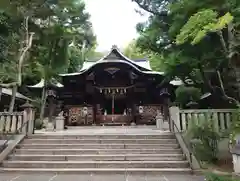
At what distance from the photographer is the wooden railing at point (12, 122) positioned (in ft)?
29.0

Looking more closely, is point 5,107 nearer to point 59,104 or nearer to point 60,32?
point 59,104

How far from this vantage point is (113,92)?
1912cm

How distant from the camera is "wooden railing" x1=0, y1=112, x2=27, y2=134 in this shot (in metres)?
8.84

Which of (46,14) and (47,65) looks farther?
(47,65)

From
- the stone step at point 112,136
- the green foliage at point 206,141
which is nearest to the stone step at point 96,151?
the green foliage at point 206,141

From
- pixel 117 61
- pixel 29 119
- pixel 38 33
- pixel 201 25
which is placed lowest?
pixel 29 119

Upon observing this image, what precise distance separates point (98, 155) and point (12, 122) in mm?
4041

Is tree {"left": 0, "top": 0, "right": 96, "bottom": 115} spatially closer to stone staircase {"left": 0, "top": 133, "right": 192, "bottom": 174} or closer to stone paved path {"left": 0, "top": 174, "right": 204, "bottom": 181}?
stone staircase {"left": 0, "top": 133, "right": 192, "bottom": 174}

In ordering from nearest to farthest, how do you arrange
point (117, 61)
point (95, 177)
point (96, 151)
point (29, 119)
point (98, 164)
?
point (95, 177) → point (98, 164) → point (96, 151) → point (29, 119) → point (117, 61)

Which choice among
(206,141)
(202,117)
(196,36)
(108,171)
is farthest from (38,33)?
(206,141)

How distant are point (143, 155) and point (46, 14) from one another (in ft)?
30.3

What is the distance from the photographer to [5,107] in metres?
19.8

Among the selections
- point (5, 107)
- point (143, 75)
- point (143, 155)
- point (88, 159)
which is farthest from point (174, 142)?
point (5, 107)

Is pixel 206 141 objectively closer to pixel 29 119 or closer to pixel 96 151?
pixel 96 151
